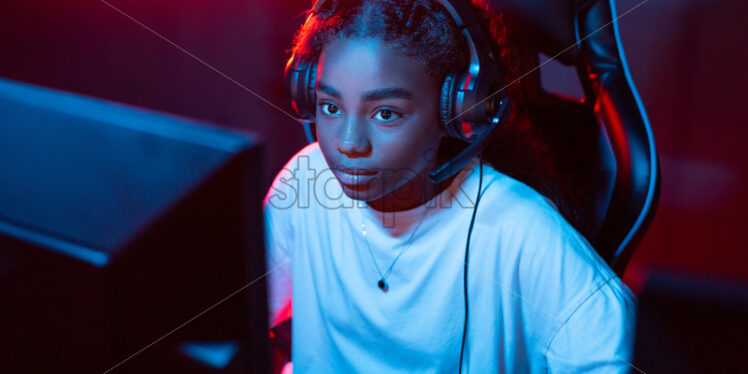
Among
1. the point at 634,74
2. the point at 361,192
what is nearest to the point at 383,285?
the point at 361,192

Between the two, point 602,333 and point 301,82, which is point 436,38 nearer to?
point 301,82

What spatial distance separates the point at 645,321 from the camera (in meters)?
0.57

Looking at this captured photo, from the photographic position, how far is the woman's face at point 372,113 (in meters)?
0.80

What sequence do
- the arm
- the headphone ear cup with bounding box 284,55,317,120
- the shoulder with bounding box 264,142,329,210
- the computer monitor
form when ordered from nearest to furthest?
1. the computer monitor
2. the arm
3. the headphone ear cup with bounding box 284,55,317,120
4. the shoulder with bounding box 264,142,329,210

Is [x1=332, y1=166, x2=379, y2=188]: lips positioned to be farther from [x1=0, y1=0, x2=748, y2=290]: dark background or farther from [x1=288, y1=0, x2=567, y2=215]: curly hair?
[x1=0, y1=0, x2=748, y2=290]: dark background

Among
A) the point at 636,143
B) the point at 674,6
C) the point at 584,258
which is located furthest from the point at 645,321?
the point at 674,6

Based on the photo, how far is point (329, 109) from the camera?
2.78 feet

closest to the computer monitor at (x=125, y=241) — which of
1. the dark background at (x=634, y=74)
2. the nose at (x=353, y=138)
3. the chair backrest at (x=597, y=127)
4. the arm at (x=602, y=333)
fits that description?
the nose at (x=353, y=138)

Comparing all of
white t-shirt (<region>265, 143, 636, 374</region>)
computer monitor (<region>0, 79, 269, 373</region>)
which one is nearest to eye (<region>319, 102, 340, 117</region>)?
white t-shirt (<region>265, 143, 636, 374</region>)

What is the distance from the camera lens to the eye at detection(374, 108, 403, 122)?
814mm

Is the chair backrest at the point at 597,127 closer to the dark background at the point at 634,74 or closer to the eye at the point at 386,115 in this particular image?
the eye at the point at 386,115

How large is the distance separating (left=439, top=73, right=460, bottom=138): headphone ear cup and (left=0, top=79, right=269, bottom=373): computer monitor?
0.53 meters

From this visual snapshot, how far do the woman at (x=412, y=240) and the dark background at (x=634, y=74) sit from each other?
66 centimetres

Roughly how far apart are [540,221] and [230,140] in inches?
26.3
